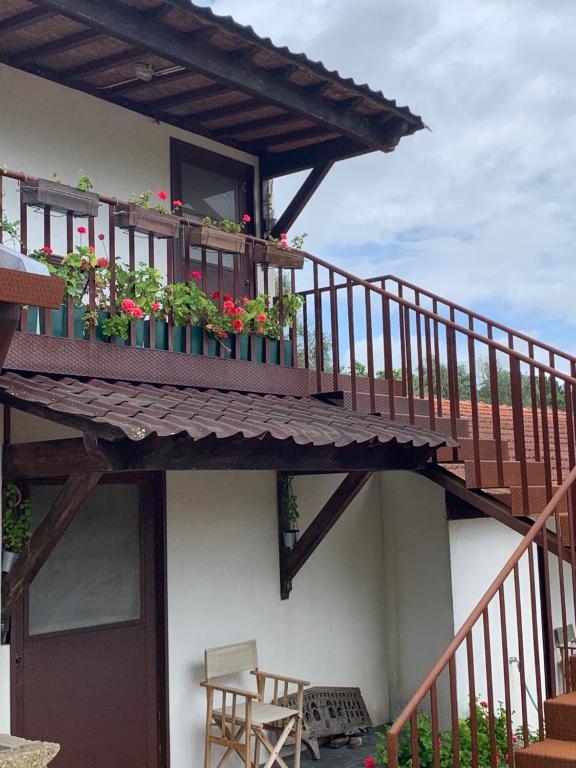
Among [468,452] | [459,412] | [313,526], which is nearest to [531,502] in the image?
[468,452]

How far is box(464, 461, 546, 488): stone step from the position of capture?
20.6 ft

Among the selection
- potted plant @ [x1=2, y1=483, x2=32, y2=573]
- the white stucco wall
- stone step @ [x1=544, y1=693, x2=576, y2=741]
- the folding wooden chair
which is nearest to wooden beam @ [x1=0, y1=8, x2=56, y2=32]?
the white stucco wall

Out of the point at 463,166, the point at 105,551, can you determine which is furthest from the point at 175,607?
the point at 463,166

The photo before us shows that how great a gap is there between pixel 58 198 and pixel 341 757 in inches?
187

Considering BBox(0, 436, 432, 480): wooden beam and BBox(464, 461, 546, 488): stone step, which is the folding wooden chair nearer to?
BBox(0, 436, 432, 480): wooden beam

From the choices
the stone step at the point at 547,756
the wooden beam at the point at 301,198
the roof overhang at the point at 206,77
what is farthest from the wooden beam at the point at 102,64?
the stone step at the point at 547,756

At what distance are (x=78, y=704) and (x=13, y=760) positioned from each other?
3.10 m

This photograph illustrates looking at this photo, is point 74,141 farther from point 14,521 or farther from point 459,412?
point 459,412

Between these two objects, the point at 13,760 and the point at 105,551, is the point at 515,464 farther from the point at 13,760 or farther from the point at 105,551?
the point at 13,760

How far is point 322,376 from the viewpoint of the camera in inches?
281

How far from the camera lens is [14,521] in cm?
544

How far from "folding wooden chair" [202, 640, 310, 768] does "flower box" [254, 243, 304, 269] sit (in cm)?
295

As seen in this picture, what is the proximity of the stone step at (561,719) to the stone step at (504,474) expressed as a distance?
198 cm

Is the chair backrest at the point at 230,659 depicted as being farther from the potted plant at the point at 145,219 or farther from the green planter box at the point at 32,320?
the potted plant at the point at 145,219
